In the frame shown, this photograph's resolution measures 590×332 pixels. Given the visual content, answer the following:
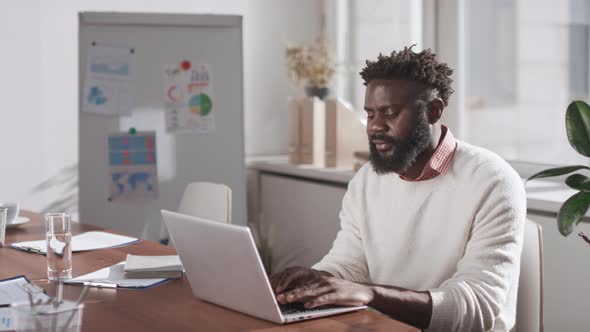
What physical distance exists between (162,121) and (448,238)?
232cm

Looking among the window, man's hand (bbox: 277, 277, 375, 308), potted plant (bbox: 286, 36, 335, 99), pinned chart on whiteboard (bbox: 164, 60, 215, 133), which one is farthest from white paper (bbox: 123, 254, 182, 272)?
potted plant (bbox: 286, 36, 335, 99)

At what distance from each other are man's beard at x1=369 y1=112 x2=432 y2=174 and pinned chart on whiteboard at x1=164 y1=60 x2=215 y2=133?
2116 mm

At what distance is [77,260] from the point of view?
2.15 metres

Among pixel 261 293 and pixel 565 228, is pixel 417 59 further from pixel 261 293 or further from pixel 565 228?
pixel 261 293

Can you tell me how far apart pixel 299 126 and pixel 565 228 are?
2.64 m

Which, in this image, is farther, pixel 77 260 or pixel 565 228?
pixel 77 260

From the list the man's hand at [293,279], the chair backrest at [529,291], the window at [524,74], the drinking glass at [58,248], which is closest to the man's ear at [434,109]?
the chair backrest at [529,291]

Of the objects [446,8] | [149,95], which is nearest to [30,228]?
[149,95]

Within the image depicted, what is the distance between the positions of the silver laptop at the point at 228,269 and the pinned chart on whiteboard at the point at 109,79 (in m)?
2.29

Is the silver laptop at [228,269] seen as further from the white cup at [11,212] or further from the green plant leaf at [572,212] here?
the white cup at [11,212]

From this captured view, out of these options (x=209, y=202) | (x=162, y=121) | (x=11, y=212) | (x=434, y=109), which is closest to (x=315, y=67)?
(x=162, y=121)

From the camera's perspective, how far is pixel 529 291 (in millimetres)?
1821

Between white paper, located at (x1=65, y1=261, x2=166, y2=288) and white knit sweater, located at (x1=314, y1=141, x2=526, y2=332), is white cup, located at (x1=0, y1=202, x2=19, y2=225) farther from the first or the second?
white knit sweater, located at (x1=314, y1=141, x2=526, y2=332)

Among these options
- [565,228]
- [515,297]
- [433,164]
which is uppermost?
[433,164]
